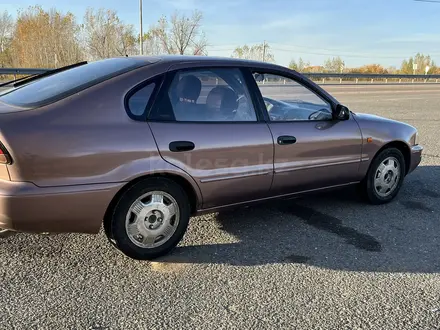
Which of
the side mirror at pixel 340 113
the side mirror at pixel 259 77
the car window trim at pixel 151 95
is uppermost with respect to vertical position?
the side mirror at pixel 259 77

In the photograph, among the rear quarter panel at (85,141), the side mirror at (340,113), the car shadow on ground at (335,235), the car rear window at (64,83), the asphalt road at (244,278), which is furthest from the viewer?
the side mirror at (340,113)

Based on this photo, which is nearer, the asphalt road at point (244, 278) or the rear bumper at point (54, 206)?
the asphalt road at point (244, 278)

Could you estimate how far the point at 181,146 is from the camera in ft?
10.5

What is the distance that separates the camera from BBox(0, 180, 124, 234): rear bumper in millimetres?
2672

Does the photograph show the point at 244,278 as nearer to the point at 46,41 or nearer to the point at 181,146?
the point at 181,146

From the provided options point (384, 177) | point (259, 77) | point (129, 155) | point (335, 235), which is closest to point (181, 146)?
point (129, 155)

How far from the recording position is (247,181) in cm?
364

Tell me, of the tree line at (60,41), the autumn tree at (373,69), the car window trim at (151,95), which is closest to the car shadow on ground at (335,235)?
the car window trim at (151,95)

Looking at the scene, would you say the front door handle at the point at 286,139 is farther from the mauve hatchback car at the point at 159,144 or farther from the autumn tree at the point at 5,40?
the autumn tree at the point at 5,40

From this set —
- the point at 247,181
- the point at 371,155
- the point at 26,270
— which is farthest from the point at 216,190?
the point at 371,155

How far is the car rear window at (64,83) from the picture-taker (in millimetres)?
2992

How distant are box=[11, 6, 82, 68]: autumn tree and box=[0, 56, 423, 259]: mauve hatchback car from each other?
37.8 m

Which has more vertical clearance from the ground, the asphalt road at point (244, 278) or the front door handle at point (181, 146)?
the front door handle at point (181, 146)

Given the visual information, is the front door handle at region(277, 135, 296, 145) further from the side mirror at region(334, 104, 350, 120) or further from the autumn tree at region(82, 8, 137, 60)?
the autumn tree at region(82, 8, 137, 60)
